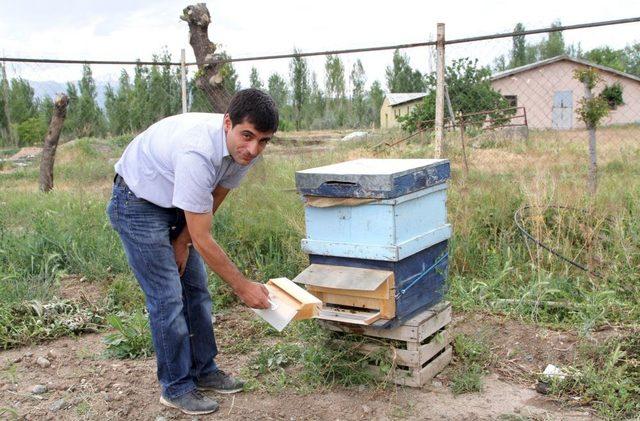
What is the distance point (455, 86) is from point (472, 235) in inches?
448

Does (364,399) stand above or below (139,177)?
below

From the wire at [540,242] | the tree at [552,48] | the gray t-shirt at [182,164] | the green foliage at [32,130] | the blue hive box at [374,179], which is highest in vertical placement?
the tree at [552,48]

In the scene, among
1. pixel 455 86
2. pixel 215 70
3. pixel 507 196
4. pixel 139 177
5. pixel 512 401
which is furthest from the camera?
pixel 455 86

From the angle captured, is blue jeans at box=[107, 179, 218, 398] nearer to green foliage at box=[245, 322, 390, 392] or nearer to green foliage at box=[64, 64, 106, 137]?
green foliage at box=[245, 322, 390, 392]

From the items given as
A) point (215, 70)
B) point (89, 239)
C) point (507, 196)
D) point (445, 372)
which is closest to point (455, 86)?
point (215, 70)

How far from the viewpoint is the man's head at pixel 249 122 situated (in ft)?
9.86

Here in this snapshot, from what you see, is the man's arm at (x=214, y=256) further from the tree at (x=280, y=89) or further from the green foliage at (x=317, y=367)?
the tree at (x=280, y=89)

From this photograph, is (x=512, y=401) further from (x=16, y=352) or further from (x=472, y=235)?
(x=16, y=352)

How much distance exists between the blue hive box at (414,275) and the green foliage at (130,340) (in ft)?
4.77

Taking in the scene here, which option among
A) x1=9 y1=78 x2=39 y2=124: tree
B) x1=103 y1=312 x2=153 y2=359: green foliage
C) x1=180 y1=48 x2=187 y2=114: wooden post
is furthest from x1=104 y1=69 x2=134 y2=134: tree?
x1=103 y1=312 x2=153 y2=359: green foliage

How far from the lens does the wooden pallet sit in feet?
12.2

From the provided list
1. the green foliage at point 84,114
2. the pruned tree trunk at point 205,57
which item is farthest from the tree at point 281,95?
the pruned tree trunk at point 205,57

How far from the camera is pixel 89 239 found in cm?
640

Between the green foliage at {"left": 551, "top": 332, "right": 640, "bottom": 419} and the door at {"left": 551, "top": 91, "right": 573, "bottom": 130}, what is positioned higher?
the door at {"left": 551, "top": 91, "right": 573, "bottom": 130}
